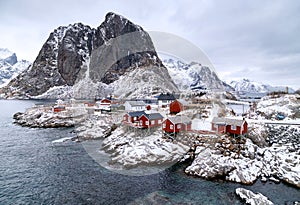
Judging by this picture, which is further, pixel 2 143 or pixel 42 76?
pixel 42 76

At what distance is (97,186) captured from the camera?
21219 millimetres

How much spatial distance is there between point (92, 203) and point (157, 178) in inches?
313

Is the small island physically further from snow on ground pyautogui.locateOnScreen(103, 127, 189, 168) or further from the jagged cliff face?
the jagged cliff face

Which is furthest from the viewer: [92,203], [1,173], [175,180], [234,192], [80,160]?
[80,160]

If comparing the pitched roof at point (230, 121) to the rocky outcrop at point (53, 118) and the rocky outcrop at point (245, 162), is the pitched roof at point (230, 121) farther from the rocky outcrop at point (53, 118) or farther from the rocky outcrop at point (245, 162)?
the rocky outcrop at point (53, 118)

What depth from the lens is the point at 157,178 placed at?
23203mm

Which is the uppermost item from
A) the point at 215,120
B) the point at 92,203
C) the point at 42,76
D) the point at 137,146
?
the point at 42,76

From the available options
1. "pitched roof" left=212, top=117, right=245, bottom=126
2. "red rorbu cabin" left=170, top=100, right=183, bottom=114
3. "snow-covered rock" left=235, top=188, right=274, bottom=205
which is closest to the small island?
"pitched roof" left=212, top=117, right=245, bottom=126

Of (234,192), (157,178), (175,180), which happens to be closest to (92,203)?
(157,178)

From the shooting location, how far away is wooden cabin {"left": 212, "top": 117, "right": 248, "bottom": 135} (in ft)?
102

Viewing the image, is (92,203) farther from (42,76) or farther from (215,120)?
(42,76)

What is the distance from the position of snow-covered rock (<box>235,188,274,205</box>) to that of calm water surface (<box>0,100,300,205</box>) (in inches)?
25.2

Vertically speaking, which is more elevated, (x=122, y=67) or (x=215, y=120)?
(x=122, y=67)

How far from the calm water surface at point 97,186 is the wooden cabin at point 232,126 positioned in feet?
33.8
